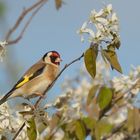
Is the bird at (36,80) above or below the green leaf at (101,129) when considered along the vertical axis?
above

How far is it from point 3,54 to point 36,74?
1712mm

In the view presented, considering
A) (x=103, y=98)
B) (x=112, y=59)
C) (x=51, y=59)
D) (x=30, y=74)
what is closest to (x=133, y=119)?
(x=103, y=98)

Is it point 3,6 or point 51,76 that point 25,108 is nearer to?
point 3,6

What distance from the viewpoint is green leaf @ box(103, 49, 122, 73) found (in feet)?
7.34

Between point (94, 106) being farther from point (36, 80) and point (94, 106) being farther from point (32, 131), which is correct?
point (36, 80)

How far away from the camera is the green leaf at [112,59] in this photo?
224 cm

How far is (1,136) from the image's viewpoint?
2.46 meters

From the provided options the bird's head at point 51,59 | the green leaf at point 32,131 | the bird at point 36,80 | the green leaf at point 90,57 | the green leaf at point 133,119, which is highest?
the bird's head at point 51,59

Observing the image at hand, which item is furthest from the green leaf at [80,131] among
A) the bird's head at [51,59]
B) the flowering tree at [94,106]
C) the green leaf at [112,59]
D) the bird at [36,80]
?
the bird's head at [51,59]

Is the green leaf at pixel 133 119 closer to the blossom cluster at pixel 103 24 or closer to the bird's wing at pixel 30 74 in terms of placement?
the blossom cluster at pixel 103 24

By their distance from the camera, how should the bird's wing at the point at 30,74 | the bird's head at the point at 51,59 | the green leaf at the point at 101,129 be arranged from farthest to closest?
the bird's head at the point at 51,59 < the bird's wing at the point at 30,74 < the green leaf at the point at 101,129

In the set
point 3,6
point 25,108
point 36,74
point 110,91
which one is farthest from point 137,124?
point 36,74

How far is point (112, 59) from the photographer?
2.27m

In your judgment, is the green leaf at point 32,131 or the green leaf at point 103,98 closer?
the green leaf at point 103,98
